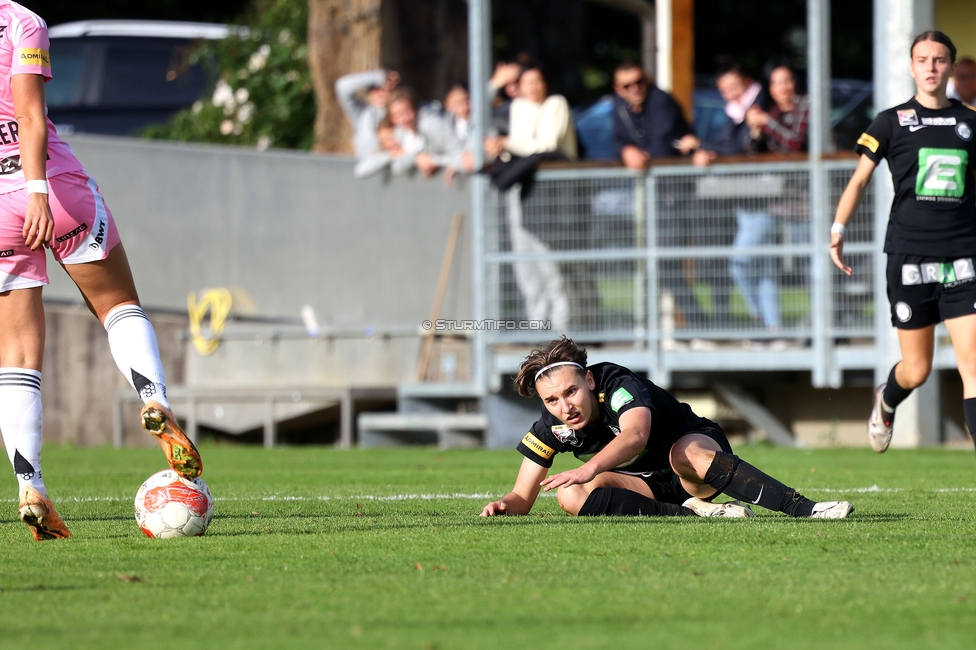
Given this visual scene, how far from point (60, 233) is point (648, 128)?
7864 mm

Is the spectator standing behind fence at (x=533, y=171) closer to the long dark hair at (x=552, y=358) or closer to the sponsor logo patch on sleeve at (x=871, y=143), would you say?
the sponsor logo patch on sleeve at (x=871, y=143)

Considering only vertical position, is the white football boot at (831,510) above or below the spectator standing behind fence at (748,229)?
below

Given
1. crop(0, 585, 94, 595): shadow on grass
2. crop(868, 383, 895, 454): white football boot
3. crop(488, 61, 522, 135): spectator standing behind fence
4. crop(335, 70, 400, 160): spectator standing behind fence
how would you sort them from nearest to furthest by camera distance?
crop(0, 585, 94, 595): shadow on grass
crop(868, 383, 895, 454): white football boot
crop(488, 61, 522, 135): spectator standing behind fence
crop(335, 70, 400, 160): spectator standing behind fence

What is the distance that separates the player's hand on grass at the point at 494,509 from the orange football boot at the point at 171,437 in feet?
4.24

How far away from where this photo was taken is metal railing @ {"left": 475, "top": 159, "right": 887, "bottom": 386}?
12703mm

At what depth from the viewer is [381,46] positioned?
18406 millimetres

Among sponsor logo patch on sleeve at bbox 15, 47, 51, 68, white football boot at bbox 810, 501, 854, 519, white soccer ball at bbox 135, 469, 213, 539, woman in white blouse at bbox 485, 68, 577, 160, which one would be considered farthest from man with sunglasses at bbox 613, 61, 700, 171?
white soccer ball at bbox 135, 469, 213, 539

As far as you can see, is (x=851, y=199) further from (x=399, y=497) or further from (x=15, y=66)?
(x=15, y=66)

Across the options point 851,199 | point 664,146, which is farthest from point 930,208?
point 664,146

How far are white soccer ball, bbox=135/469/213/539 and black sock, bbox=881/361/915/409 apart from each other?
3953mm

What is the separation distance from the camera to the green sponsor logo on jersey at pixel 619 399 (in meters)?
6.03

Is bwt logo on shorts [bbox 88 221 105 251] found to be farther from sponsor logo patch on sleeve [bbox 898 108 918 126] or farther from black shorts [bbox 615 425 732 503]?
sponsor logo patch on sleeve [bbox 898 108 918 126]

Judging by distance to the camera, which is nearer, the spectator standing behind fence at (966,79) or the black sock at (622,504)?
the black sock at (622,504)

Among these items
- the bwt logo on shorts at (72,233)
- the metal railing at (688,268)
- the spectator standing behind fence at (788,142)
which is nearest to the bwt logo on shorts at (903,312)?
the bwt logo on shorts at (72,233)
